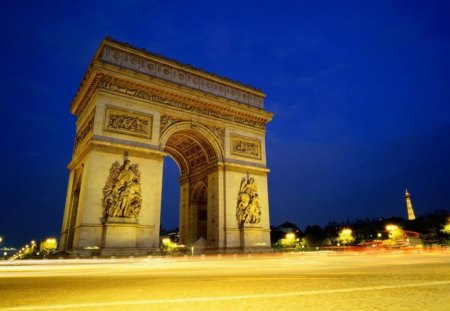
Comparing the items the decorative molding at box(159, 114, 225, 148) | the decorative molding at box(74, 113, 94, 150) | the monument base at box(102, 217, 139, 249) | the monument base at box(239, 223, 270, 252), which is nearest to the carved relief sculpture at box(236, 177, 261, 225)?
the monument base at box(239, 223, 270, 252)

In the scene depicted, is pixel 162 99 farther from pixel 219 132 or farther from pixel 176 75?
pixel 219 132

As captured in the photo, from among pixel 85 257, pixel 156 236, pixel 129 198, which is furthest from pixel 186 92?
pixel 85 257

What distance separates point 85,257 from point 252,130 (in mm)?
15179

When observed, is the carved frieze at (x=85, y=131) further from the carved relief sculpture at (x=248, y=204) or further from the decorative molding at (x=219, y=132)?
the carved relief sculpture at (x=248, y=204)

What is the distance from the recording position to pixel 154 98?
20.6 metres

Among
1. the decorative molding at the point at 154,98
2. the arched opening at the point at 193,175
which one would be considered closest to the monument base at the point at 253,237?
the arched opening at the point at 193,175

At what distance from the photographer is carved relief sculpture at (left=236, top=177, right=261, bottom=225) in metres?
21.9

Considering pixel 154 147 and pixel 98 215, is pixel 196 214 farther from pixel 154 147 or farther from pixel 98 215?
pixel 98 215

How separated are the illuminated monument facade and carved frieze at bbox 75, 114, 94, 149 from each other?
0.26ft

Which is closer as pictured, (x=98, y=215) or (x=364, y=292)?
(x=364, y=292)

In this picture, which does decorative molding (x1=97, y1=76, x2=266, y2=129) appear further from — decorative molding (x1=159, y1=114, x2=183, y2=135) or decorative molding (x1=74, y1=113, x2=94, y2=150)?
decorative molding (x1=74, y1=113, x2=94, y2=150)

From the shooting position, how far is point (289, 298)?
2.78m

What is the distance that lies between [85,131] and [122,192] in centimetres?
564

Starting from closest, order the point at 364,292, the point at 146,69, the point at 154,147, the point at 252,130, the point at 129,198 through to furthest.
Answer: the point at 364,292 < the point at 129,198 < the point at 154,147 < the point at 146,69 < the point at 252,130
